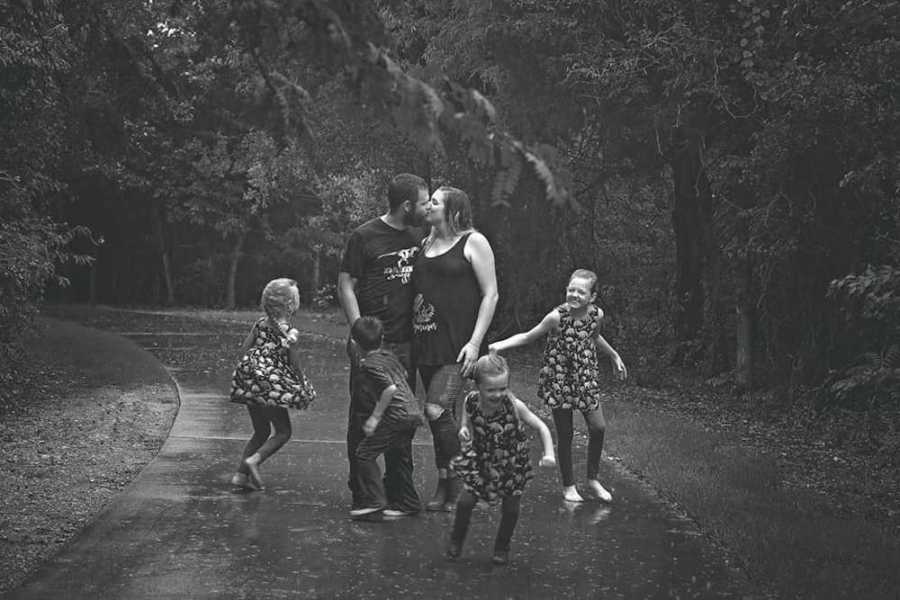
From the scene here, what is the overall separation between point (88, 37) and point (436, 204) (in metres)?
2.21

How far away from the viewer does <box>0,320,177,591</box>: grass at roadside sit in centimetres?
762

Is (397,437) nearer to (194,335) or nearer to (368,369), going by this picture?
(368,369)

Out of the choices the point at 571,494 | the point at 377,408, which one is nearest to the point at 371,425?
the point at 377,408

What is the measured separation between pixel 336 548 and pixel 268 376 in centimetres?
175

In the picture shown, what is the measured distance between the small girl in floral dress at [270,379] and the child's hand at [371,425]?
45.7 inches

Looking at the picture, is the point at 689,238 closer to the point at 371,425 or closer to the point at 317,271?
the point at 371,425

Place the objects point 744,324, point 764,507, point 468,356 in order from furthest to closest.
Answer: point 744,324
point 764,507
point 468,356

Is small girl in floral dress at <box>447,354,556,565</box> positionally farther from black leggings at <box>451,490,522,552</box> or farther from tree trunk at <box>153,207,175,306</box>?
tree trunk at <box>153,207,175,306</box>

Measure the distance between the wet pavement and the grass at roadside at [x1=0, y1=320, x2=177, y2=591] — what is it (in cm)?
30

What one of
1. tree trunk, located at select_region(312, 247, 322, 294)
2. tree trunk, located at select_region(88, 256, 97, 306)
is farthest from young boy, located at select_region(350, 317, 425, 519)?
tree trunk, located at select_region(88, 256, 97, 306)

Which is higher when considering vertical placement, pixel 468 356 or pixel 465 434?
pixel 468 356

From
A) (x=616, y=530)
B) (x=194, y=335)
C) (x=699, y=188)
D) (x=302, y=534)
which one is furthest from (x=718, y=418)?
(x=194, y=335)

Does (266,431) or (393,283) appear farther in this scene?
(266,431)

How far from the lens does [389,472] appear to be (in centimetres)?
778
